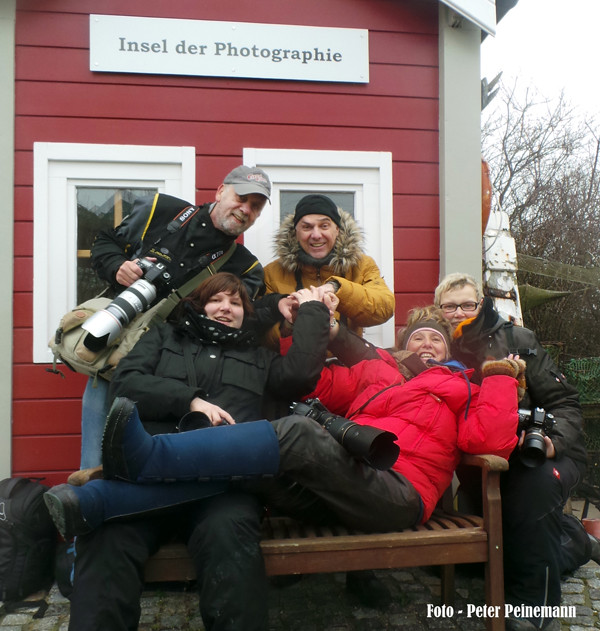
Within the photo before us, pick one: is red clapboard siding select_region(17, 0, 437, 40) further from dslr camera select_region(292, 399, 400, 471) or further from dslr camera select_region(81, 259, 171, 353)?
dslr camera select_region(292, 399, 400, 471)

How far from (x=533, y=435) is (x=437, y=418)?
42cm

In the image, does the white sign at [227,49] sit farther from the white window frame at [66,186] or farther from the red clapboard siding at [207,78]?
the white window frame at [66,186]

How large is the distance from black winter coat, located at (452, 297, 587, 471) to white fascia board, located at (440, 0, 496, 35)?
203 cm

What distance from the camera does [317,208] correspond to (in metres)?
3.38

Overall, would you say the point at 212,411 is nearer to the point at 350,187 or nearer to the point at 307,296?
the point at 307,296

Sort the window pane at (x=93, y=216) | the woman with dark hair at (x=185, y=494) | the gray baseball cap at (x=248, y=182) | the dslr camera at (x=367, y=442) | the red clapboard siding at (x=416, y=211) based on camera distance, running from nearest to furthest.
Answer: the woman with dark hair at (x=185, y=494) < the dslr camera at (x=367, y=442) < the gray baseball cap at (x=248, y=182) < the window pane at (x=93, y=216) < the red clapboard siding at (x=416, y=211)

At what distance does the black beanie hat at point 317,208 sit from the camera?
3373mm

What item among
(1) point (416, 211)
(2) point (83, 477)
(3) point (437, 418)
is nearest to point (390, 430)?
(3) point (437, 418)

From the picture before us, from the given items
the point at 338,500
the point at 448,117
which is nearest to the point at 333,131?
the point at 448,117

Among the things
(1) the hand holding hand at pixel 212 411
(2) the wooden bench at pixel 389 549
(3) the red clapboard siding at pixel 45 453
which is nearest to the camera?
(2) the wooden bench at pixel 389 549

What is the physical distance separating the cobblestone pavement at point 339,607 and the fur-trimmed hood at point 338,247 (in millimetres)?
1684

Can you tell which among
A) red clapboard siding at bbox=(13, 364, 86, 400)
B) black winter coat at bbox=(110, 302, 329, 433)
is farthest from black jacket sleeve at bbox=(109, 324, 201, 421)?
red clapboard siding at bbox=(13, 364, 86, 400)

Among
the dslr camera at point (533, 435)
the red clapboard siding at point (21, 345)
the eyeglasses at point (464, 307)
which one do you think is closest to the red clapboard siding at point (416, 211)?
the eyeglasses at point (464, 307)

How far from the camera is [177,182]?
3914mm
